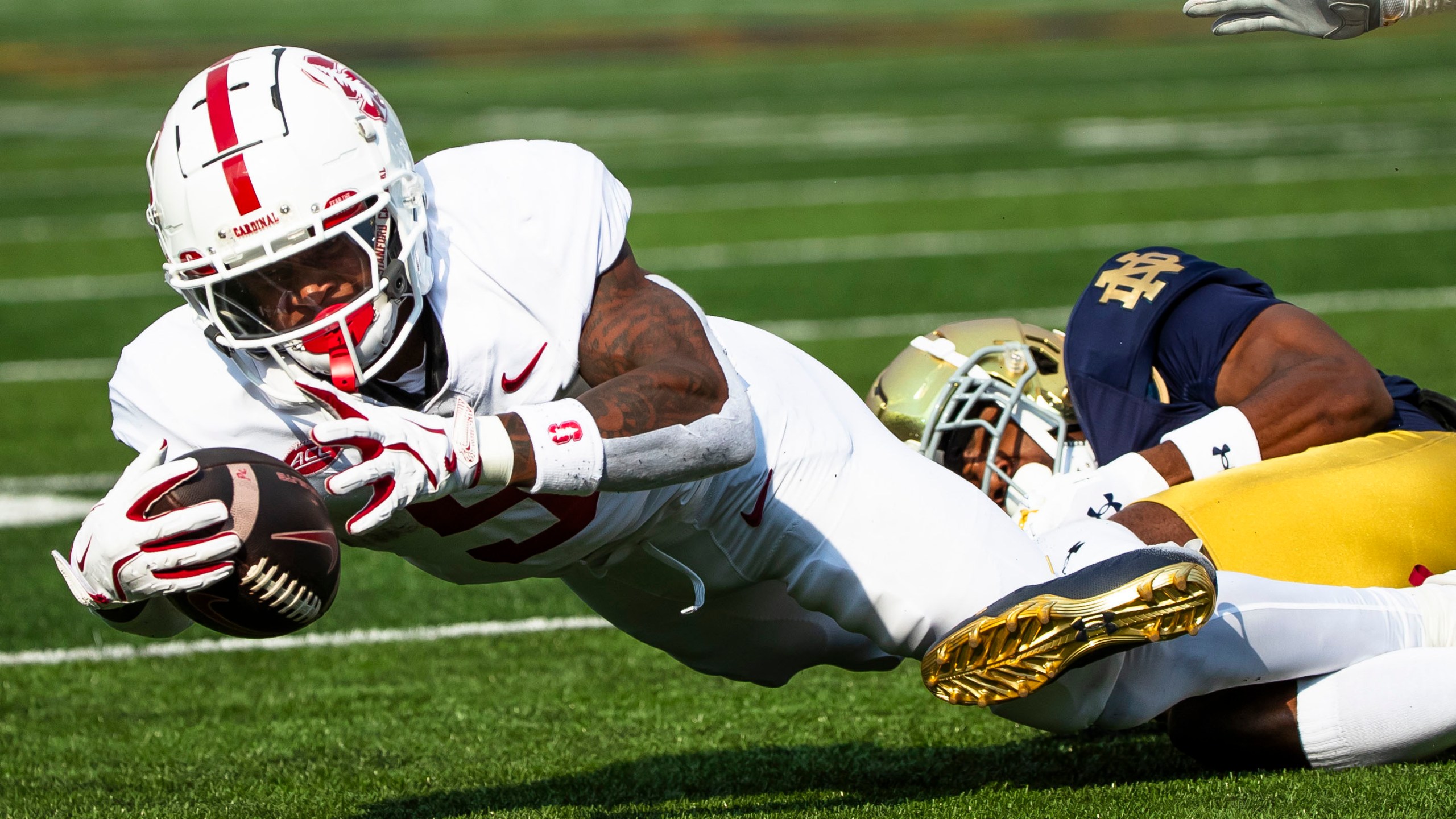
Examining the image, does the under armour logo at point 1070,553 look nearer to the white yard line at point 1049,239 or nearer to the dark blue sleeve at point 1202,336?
the dark blue sleeve at point 1202,336

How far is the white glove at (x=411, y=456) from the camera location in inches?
83.8

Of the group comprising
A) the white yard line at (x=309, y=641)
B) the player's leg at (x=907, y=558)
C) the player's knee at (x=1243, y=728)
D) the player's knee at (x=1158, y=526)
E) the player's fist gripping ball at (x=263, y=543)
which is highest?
the player's fist gripping ball at (x=263, y=543)

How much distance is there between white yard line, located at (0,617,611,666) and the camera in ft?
13.5

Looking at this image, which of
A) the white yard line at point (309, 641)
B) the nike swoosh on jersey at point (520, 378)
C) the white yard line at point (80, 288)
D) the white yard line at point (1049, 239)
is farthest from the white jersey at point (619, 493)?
the white yard line at point (80, 288)

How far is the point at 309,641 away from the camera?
424 centimetres

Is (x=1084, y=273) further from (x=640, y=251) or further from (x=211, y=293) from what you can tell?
(x=211, y=293)

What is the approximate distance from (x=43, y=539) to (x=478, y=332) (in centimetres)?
313

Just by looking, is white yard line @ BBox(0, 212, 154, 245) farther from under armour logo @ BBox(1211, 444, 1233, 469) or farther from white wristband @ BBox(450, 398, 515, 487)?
white wristband @ BBox(450, 398, 515, 487)

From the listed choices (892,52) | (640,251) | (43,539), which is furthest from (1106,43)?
(43,539)

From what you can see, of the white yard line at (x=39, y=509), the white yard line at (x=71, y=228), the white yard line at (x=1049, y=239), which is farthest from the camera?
the white yard line at (x=71, y=228)

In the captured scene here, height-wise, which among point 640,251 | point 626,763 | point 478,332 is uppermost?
point 478,332

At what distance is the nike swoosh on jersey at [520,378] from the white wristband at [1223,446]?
1.27 meters

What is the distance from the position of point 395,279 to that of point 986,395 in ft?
4.72

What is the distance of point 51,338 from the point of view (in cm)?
832
